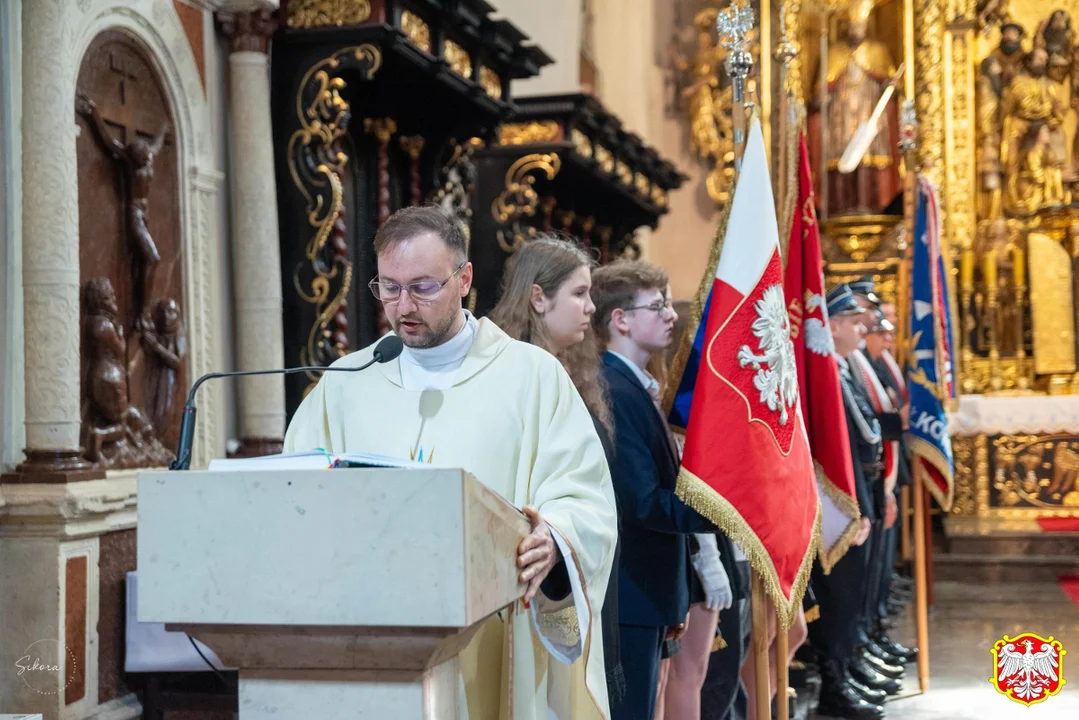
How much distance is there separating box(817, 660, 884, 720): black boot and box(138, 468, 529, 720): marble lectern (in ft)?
12.7

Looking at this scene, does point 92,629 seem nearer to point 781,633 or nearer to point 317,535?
point 781,633

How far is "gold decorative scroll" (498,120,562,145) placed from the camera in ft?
25.7

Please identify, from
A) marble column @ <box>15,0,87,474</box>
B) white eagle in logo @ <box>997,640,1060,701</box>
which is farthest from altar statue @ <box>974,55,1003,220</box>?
marble column @ <box>15,0,87,474</box>

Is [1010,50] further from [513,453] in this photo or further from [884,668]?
[513,453]

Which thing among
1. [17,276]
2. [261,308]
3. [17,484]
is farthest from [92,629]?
[261,308]

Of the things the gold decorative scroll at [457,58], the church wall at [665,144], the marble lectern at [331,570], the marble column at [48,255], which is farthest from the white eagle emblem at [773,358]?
the church wall at [665,144]

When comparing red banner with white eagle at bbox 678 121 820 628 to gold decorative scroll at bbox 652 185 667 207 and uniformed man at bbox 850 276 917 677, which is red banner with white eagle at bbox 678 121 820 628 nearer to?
uniformed man at bbox 850 276 917 677

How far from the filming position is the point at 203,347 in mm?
4742

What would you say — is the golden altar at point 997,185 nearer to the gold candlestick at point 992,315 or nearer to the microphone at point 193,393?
the gold candlestick at point 992,315

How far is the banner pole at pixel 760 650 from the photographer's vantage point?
3.58 metres

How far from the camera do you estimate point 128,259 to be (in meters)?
4.38

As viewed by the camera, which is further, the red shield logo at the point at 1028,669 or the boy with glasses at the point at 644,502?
the red shield logo at the point at 1028,669

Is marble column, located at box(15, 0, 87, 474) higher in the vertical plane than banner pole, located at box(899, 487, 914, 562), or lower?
higher

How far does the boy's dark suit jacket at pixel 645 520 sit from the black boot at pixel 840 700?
7.30 ft
